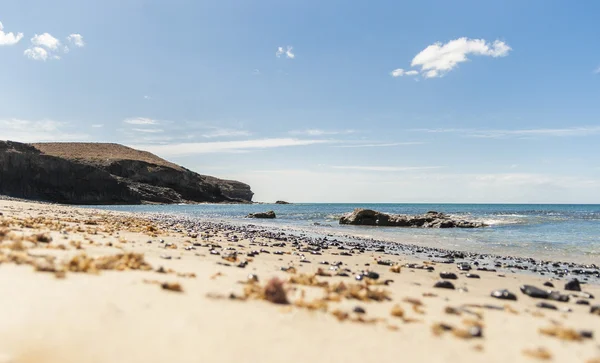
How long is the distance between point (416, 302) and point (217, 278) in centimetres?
408

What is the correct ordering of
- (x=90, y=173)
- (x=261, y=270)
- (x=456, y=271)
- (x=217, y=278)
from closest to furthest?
(x=217, y=278) → (x=261, y=270) → (x=456, y=271) → (x=90, y=173)

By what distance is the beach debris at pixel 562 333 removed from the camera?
222 inches

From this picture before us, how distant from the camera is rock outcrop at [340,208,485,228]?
138 ft

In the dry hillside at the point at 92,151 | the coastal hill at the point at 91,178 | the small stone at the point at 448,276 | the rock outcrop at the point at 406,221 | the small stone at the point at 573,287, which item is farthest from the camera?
the dry hillside at the point at 92,151

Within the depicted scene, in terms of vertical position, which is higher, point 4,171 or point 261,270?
point 4,171

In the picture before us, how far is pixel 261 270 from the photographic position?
427 inches

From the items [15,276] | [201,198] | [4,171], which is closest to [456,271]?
[15,276]

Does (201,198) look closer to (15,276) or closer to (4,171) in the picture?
(4,171)

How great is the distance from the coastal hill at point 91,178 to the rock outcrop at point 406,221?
98.4 metres

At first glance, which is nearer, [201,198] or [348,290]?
[348,290]

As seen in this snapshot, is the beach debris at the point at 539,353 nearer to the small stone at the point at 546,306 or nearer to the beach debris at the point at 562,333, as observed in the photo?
the beach debris at the point at 562,333

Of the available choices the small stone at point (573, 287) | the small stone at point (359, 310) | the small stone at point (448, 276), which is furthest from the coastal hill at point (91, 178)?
the small stone at point (573, 287)

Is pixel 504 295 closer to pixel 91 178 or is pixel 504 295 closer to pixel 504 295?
pixel 504 295

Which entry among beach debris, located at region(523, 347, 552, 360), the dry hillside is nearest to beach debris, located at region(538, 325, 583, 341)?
beach debris, located at region(523, 347, 552, 360)
